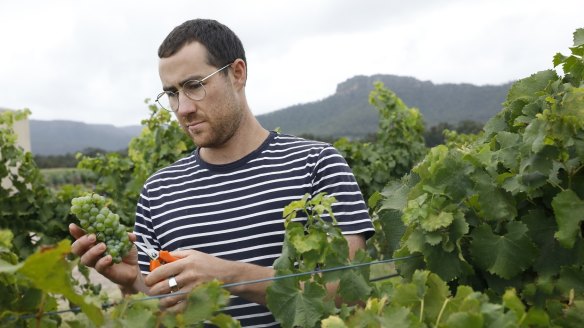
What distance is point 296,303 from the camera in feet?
4.60

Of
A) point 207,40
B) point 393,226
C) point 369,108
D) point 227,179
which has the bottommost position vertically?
point 369,108

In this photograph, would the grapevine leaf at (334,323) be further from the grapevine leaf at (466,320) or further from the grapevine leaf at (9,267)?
the grapevine leaf at (9,267)

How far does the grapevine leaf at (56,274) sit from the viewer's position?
1015 mm

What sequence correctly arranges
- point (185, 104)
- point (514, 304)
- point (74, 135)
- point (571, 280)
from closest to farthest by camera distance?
point (514, 304) < point (571, 280) < point (185, 104) < point (74, 135)

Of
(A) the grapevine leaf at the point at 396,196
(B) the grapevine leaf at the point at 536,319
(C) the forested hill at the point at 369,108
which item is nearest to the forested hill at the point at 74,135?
(C) the forested hill at the point at 369,108

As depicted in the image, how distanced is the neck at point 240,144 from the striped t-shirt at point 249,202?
3 cm

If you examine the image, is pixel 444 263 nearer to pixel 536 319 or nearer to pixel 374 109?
pixel 536 319

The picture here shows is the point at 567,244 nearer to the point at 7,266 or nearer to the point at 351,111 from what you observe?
the point at 7,266

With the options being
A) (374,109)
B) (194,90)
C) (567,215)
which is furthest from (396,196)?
(374,109)

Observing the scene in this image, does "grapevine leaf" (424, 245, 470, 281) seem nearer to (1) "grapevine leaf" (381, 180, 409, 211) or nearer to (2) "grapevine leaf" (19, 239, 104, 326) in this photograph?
(1) "grapevine leaf" (381, 180, 409, 211)

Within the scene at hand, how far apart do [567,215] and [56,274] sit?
1.01 m

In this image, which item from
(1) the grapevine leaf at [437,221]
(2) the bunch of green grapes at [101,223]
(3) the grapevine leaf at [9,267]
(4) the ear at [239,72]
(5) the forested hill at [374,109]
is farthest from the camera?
(5) the forested hill at [374,109]

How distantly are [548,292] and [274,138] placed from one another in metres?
1.25

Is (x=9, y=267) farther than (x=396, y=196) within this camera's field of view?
No
